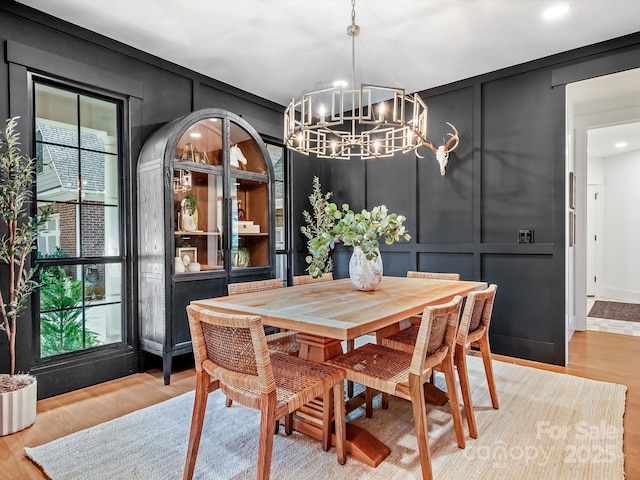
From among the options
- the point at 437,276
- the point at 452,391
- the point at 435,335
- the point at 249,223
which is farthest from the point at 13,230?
the point at 437,276

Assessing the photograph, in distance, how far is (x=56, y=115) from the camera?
112 inches

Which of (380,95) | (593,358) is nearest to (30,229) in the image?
(380,95)

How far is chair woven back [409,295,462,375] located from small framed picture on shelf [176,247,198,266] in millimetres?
2104

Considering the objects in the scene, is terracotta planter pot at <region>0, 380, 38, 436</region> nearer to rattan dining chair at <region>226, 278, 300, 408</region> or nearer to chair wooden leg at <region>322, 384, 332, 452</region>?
rattan dining chair at <region>226, 278, 300, 408</region>

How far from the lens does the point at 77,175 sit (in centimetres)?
294

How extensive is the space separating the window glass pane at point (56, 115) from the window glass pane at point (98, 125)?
58 mm

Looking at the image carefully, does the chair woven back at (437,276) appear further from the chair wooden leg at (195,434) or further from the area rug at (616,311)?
the area rug at (616,311)

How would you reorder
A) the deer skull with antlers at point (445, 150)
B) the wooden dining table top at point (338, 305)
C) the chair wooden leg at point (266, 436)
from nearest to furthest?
the chair wooden leg at point (266, 436), the wooden dining table top at point (338, 305), the deer skull with antlers at point (445, 150)

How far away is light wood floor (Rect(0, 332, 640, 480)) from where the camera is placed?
194cm

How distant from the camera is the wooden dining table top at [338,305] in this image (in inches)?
63.2

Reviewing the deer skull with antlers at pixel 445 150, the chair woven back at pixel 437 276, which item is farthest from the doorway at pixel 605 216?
the chair woven back at pixel 437 276

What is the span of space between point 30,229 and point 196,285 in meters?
1.17

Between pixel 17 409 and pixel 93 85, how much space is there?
229cm

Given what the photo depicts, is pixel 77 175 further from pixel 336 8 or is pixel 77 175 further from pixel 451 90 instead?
pixel 451 90
